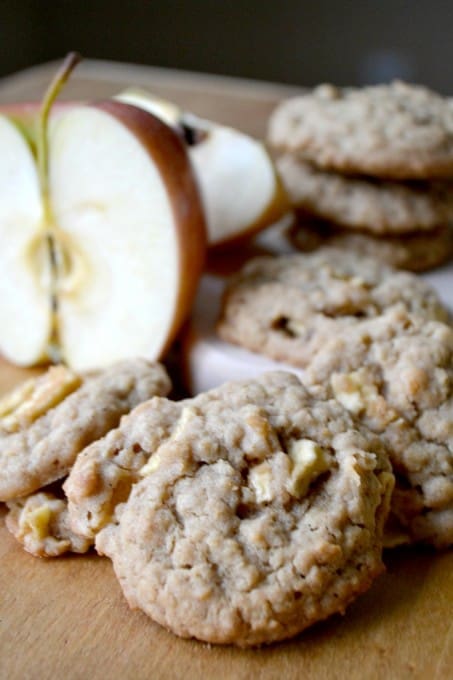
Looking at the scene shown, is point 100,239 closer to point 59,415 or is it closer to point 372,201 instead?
point 59,415

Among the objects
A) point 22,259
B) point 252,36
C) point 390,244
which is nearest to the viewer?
point 22,259

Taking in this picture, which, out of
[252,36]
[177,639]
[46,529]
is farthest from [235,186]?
[252,36]

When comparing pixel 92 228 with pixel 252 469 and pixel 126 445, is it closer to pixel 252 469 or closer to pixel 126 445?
pixel 126 445

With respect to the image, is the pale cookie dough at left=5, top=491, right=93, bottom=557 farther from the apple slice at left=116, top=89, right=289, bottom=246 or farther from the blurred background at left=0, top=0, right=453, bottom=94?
the blurred background at left=0, top=0, right=453, bottom=94

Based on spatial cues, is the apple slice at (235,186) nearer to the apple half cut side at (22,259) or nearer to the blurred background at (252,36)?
the apple half cut side at (22,259)

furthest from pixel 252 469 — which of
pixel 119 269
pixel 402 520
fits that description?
pixel 119 269

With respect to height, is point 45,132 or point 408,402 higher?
point 45,132

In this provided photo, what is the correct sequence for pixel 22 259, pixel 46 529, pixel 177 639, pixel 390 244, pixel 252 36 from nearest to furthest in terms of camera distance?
pixel 177 639, pixel 46 529, pixel 22 259, pixel 390 244, pixel 252 36
